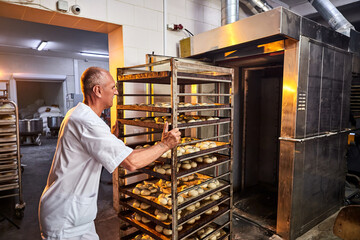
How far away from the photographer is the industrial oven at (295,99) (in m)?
2.46

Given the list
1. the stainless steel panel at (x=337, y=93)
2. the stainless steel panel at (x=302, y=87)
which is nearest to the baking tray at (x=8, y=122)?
the stainless steel panel at (x=302, y=87)

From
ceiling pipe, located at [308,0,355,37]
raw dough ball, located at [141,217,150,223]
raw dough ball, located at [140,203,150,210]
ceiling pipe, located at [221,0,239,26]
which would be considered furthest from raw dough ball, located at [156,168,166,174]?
ceiling pipe, located at [308,0,355,37]

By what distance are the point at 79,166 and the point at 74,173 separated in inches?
2.1

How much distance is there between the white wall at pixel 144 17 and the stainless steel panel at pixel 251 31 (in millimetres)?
451

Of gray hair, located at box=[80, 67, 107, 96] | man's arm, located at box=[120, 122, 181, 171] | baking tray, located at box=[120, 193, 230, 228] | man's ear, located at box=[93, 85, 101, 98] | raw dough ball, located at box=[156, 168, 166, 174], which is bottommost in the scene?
baking tray, located at box=[120, 193, 230, 228]

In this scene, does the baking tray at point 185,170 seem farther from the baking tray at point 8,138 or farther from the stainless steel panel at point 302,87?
the baking tray at point 8,138

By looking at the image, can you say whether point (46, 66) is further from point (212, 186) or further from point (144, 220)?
point (212, 186)

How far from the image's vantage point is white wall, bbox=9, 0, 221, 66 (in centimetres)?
267

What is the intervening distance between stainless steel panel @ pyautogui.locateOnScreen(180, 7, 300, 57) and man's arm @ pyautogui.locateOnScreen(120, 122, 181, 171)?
1532 mm

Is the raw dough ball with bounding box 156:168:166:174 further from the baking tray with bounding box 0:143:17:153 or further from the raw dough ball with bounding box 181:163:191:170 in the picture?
the baking tray with bounding box 0:143:17:153

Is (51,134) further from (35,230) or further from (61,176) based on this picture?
(61,176)

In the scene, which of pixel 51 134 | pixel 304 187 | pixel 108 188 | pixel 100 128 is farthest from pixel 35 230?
pixel 51 134

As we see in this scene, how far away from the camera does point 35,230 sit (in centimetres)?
287

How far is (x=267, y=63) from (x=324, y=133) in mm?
1284
